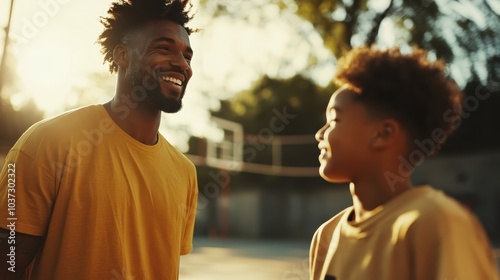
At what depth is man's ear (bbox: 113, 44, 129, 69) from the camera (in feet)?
8.95

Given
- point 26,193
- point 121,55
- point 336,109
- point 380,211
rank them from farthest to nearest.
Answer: point 121,55 < point 26,193 < point 336,109 < point 380,211

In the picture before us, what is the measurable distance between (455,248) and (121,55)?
182 centimetres

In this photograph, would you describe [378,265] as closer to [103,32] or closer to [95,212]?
[95,212]

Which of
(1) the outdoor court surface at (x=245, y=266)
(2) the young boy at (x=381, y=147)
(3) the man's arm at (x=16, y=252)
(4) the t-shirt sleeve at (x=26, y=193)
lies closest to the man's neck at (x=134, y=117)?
(4) the t-shirt sleeve at (x=26, y=193)

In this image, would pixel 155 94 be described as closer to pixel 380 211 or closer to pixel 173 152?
pixel 173 152

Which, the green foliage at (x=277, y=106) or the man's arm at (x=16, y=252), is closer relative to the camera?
the man's arm at (x=16, y=252)

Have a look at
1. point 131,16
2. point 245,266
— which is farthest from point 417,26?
point 131,16

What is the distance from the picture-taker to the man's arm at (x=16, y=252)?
223 centimetres

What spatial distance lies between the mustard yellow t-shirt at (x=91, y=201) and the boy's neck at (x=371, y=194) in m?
0.99

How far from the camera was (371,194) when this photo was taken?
5.68 ft

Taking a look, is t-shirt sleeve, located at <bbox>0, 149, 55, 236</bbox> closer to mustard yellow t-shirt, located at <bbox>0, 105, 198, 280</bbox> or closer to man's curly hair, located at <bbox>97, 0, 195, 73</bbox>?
mustard yellow t-shirt, located at <bbox>0, 105, 198, 280</bbox>

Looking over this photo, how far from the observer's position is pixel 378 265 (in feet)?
5.19

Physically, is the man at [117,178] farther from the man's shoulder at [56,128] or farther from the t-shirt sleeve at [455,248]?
the t-shirt sleeve at [455,248]

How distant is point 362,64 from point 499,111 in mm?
21447
